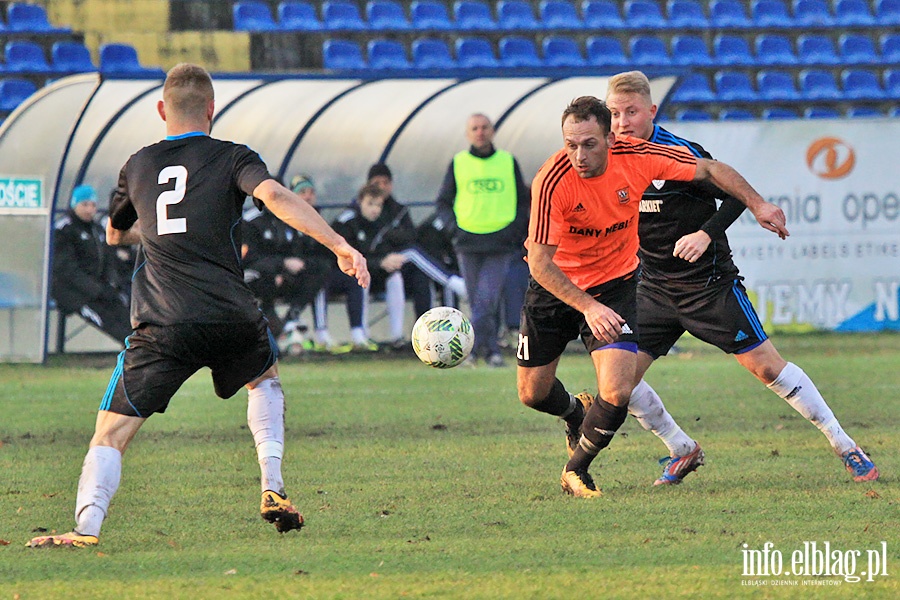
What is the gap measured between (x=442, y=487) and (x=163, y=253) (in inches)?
85.3

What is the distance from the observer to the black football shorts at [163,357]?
5.54 m

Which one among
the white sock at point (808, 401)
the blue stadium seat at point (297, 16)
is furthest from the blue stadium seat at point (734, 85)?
the white sock at point (808, 401)

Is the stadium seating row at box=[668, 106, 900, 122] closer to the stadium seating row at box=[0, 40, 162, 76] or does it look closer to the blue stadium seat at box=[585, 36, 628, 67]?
the blue stadium seat at box=[585, 36, 628, 67]

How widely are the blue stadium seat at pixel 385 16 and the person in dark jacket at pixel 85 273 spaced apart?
753 cm

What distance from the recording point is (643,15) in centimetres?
2252

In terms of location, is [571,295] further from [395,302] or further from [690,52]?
[690,52]

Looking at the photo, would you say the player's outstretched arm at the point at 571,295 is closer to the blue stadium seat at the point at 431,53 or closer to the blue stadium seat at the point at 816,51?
the blue stadium seat at the point at 431,53

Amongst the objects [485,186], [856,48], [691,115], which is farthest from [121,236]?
[856,48]

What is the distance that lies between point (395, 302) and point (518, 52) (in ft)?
22.6

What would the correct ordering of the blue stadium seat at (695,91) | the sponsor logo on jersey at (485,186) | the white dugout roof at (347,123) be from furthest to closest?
the blue stadium seat at (695,91)
the white dugout roof at (347,123)
the sponsor logo on jersey at (485,186)

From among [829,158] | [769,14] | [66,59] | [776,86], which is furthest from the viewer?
[769,14]

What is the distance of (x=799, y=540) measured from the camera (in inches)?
219

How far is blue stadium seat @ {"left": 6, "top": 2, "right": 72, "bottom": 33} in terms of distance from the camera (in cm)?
1981

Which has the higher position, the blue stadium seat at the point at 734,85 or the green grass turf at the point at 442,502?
the blue stadium seat at the point at 734,85
